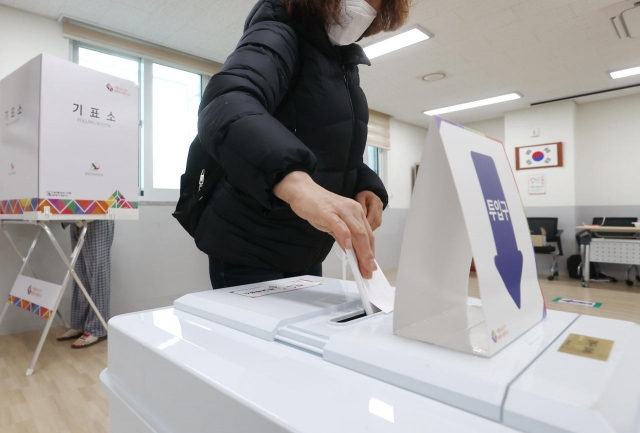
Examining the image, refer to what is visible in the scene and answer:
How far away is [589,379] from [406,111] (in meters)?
5.59

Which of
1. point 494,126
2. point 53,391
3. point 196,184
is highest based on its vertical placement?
point 494,126

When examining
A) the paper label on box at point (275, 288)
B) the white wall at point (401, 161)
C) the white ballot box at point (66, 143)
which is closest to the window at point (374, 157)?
the white wall at point (401, 161)

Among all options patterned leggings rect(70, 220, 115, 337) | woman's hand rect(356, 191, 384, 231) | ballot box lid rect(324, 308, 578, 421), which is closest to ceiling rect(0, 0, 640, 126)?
patterned leggings rect(70, 220, 115, 337)

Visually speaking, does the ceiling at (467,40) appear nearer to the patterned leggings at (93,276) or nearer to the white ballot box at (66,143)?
the white ballot box at (66,143)

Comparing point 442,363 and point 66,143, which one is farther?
point 66,143

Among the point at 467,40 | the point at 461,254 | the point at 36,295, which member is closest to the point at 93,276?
the point at 36,295

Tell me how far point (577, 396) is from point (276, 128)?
42cm

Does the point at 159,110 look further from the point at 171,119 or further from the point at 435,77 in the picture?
the point at 435,77

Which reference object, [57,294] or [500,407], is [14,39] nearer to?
[57,294]

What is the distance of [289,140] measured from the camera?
1.64ft

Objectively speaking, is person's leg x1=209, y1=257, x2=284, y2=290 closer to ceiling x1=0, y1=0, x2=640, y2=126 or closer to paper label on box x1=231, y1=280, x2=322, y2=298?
paper label on box x1=231, y1=280, x2=322, y2=298

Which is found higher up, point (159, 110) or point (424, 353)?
point (159, 110)

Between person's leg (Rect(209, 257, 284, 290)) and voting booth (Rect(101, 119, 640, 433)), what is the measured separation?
234mm

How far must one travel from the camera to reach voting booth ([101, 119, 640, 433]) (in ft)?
Result: 0.87
